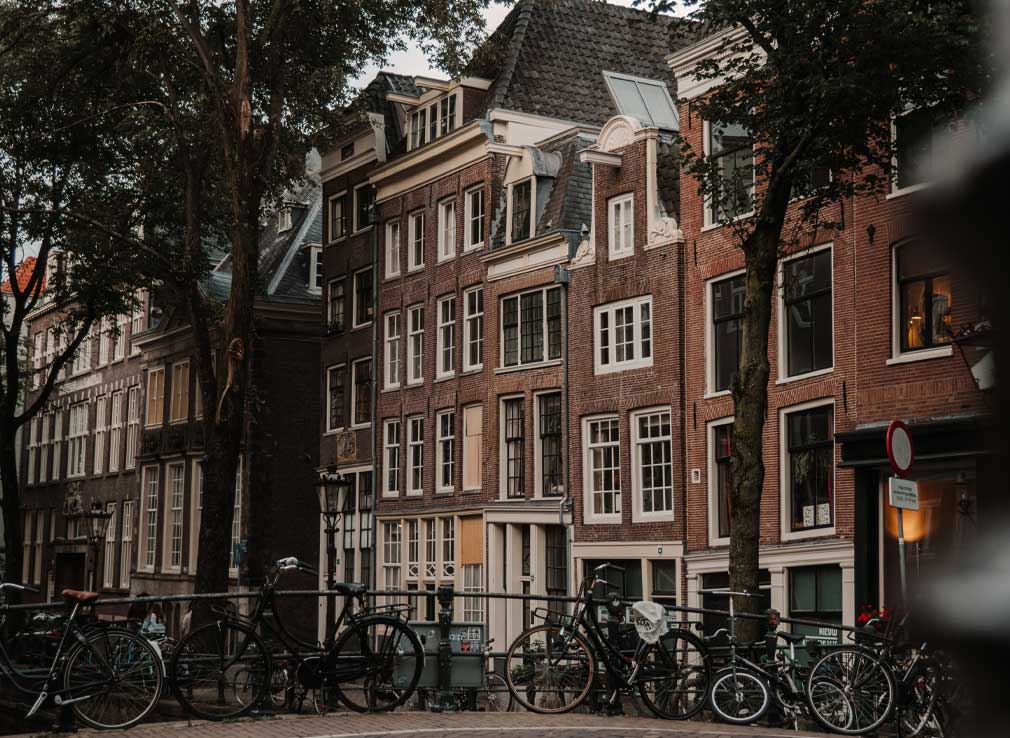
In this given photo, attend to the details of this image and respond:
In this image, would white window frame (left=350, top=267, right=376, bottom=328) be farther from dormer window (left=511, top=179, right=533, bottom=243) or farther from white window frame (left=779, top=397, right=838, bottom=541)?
white window frame (left=779, top=397, right=838, bottom=541)

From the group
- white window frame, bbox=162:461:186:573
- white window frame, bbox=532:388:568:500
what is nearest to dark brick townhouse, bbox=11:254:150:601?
white window frame, bbox=162:461:186:573

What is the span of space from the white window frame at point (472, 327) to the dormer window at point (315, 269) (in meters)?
11.4

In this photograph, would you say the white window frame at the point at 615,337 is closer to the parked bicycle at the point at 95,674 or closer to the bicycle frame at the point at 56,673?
the parked bicycle at the point at 95,674

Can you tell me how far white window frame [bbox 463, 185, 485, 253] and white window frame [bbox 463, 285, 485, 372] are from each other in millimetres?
1170

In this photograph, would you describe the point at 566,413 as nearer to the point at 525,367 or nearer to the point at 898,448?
the point at 525,367

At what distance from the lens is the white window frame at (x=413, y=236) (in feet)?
128

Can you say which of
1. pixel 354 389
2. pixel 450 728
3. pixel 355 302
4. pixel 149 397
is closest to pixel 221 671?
pixel 450 728

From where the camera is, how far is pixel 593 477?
104ft

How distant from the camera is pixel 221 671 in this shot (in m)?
12.3

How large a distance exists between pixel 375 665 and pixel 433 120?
92.2ft

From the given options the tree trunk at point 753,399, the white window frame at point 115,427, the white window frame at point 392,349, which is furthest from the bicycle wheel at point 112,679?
the white window frame at point 115,427

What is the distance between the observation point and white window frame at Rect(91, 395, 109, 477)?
5962 cm

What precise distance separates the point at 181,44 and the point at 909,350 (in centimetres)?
1378

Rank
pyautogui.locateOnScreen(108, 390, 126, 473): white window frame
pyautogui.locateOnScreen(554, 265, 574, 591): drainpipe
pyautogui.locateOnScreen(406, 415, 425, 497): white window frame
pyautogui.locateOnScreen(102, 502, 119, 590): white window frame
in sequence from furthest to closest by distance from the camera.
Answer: pyautogui.locateOnScreen(108, 390, 126, 473): white window frame < pyautogui.locateOnScreen(102, 502, 119, 590): white window frame < pyautogui.locateOnScreen(406, 415, 425, 497): white window frame < pyautogui.locateOnScreen(554, 265, 574, 591): drainpipe
